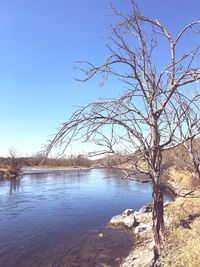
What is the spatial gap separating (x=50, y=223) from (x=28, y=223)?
111 centimetres

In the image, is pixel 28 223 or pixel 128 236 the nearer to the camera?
pixel 128 236

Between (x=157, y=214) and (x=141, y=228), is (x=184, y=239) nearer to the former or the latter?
(x=157, y=214)

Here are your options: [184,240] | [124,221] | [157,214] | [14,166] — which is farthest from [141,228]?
[14,166]

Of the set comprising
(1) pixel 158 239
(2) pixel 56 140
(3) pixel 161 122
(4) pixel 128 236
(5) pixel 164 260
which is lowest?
(4) pixel 128 236

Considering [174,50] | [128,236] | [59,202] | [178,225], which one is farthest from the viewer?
[59,202]

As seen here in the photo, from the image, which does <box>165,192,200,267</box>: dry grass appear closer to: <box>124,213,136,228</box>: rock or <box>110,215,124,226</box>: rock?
<box>124,213,136,228</box>: rock

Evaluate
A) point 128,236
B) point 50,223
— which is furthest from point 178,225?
point 50,223

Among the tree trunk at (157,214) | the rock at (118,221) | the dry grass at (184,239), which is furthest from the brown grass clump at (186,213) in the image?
the rock at (118,221)

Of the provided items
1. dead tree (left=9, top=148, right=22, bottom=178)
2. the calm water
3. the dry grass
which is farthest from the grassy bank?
dead tree (left=9, top=148, right=22, bottom=178)

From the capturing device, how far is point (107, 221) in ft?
45.9

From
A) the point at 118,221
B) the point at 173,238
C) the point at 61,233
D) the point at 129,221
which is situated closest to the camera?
the point at 173,238

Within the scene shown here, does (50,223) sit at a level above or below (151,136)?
below

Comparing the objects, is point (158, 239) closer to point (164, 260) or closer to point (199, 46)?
point (164, 260)

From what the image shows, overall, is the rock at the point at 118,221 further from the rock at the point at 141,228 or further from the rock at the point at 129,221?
the rock at the point at 141,228
